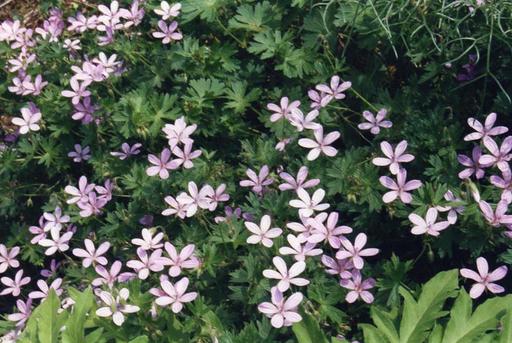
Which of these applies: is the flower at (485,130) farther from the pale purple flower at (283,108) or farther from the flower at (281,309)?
the flower at (281,309)

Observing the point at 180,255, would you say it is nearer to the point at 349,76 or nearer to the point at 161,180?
the point at 161,180

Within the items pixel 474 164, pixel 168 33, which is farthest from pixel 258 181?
pixel 168 33

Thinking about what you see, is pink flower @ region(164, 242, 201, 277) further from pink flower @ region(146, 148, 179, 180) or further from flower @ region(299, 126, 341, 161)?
flower @ region(299, 126, 341, 161)

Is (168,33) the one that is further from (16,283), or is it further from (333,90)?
(16,283)

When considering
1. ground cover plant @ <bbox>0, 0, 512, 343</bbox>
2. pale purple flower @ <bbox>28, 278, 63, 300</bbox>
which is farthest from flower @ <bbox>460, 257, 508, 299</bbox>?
pale purple flower @ <bbox>28, 278, 63, 300</bbox>

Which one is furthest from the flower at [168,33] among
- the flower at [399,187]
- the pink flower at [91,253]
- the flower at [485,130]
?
the flower at [485,130]

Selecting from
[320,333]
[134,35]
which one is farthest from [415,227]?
[134,35]
